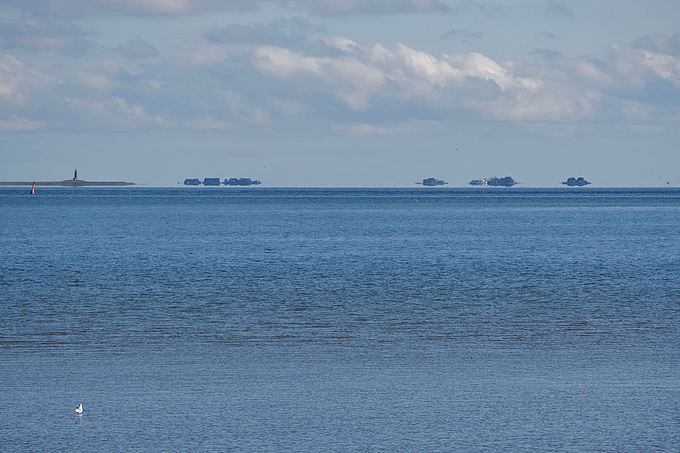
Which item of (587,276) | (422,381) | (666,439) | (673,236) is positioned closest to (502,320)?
(422,381)

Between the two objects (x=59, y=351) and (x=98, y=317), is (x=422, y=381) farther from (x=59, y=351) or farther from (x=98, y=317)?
(x=98, y=317)

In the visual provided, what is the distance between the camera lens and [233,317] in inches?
1041

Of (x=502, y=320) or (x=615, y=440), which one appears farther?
(x=502, y=320)

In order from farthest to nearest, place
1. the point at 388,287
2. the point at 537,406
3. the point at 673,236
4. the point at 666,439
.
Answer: the point at 673,236, the point at 388,287, the point at 537,406, the point at 666,439

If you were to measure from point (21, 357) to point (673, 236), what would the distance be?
64.4 metres

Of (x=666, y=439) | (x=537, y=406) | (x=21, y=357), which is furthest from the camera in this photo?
(x=21, y=357)

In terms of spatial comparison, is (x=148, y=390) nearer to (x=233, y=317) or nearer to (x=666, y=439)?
(x=666, y=439)

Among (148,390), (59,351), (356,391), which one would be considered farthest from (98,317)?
(356,391)

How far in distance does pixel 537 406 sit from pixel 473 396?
116 centimetres

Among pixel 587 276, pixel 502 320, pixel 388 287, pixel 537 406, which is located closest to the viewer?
pixel 537 406

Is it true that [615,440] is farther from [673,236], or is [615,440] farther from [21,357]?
[673,236]

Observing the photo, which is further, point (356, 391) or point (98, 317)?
point (98, 317)

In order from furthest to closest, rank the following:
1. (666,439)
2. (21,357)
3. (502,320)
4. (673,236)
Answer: (673,236)
(502,320)
(21,357)
(666,439)

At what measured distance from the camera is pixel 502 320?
84.2 ft
